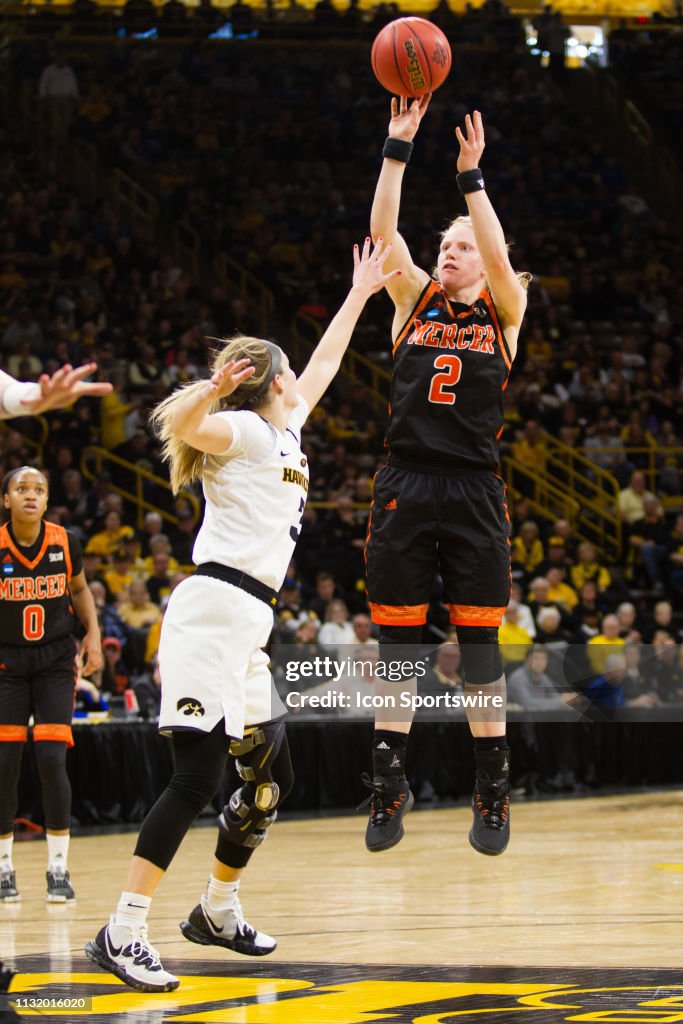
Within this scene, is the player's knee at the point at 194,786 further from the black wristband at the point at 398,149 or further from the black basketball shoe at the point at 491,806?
the black wristband at the point at 398,149

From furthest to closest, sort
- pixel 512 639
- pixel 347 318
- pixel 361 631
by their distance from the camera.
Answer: pixel 512 639 < pixel 361 631 < pixel 347 318

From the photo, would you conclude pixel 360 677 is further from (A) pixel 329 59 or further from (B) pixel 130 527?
(A) pixel 329 59

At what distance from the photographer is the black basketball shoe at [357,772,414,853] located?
5.85 m

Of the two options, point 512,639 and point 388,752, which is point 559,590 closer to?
point 512,639

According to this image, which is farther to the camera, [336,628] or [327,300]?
[327,300]

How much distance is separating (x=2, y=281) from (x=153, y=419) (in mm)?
12904

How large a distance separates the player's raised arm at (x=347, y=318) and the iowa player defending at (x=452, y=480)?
110mm

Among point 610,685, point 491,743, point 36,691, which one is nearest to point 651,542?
point 610,685

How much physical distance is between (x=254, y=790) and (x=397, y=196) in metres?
2.29

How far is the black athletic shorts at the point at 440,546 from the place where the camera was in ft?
19.5

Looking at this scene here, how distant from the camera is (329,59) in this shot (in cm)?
2380

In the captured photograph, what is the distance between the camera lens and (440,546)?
6051mm

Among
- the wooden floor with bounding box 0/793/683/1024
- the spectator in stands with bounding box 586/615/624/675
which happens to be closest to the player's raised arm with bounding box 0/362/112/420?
the wooden floor with bounding box 0/793/683/1024

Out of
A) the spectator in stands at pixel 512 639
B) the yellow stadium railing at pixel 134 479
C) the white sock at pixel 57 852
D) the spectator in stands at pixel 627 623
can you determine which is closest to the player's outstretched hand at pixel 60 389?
the white sock at pixel 57 852
